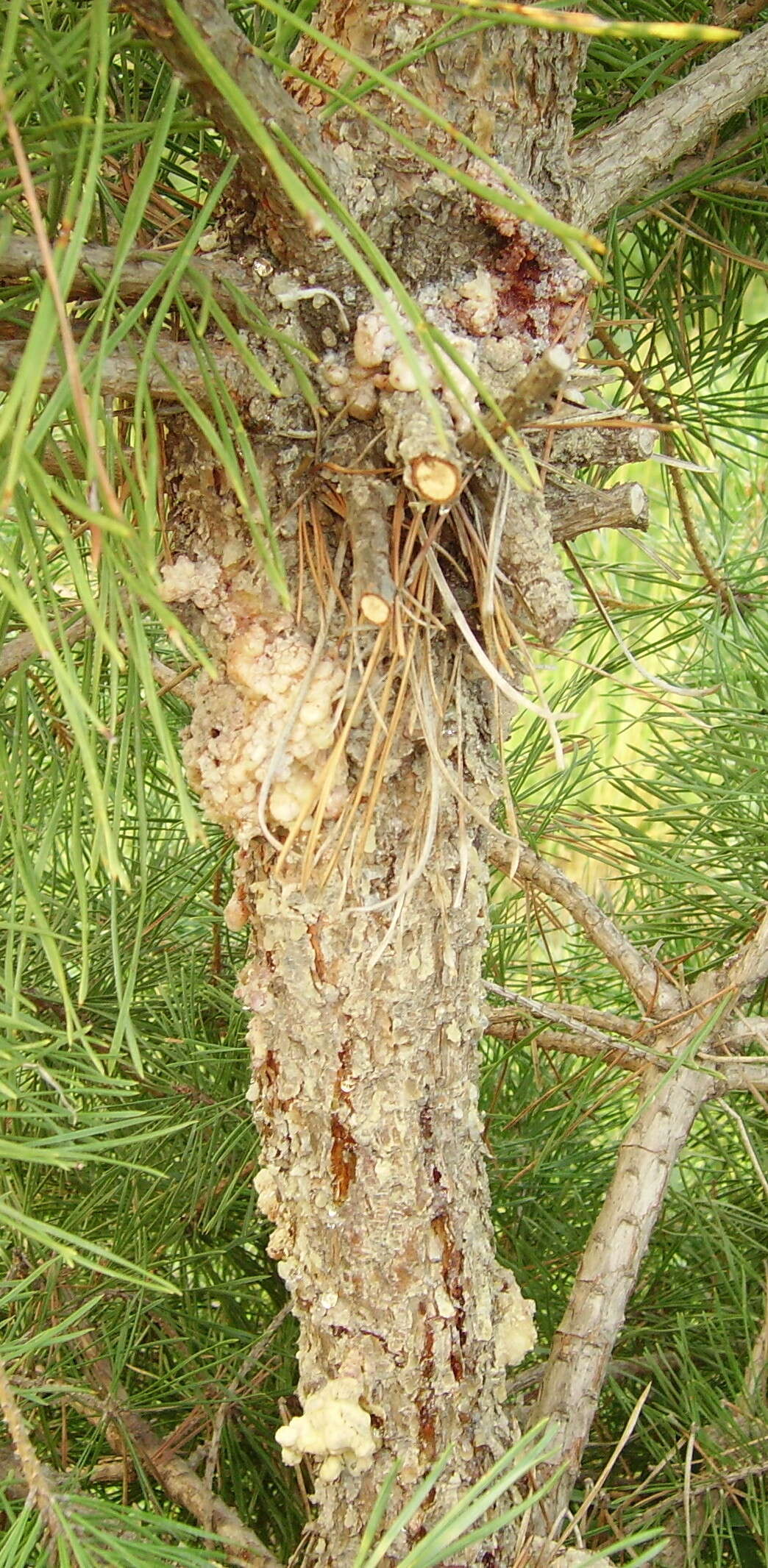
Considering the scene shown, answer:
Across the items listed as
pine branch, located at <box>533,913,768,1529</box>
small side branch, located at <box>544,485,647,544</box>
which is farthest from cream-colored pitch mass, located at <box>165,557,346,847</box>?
pine branch, located at <box>533,913,768,1529</box>

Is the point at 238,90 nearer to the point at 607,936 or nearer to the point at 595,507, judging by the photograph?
the point at 595,507

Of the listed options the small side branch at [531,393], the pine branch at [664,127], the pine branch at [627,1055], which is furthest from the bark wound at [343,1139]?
the pine branch at [664,127]

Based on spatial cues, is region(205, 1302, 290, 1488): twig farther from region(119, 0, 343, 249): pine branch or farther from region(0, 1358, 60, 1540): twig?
region(119, 0, 343, 249): pine branch

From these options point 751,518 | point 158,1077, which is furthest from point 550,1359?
point 751,518

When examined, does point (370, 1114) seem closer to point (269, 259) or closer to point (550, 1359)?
point (550, 1359)

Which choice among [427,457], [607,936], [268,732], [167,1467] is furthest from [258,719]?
[167,1467]
